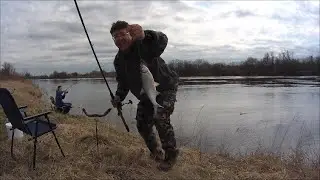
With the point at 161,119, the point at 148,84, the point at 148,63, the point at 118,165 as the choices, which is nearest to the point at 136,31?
the point at 148,63

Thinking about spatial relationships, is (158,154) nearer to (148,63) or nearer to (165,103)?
(165,103)

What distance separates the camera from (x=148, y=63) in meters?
5.28

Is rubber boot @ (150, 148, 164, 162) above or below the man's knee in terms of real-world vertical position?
below

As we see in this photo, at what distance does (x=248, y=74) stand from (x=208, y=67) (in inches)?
386

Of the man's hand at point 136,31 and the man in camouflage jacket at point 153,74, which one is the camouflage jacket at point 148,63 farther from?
the man's hand at point 136,31

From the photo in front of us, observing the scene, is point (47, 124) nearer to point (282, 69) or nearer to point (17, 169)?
point (17, 169)

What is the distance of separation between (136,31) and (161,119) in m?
1.16

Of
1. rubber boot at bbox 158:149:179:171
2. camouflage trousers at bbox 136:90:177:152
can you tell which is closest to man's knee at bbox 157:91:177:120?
camouflage trousers at bbox 136:90:177:152

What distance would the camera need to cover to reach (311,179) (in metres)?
6.47

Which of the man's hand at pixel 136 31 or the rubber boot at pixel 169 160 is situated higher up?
the man's hand at pixel 136 31

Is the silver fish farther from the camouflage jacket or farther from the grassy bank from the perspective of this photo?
the grassy bank

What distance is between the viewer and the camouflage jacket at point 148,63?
16.5 ft

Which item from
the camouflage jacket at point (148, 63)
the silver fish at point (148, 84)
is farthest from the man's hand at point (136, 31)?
the silver fish at point (148, 84)

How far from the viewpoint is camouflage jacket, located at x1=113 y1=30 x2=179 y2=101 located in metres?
5.03
